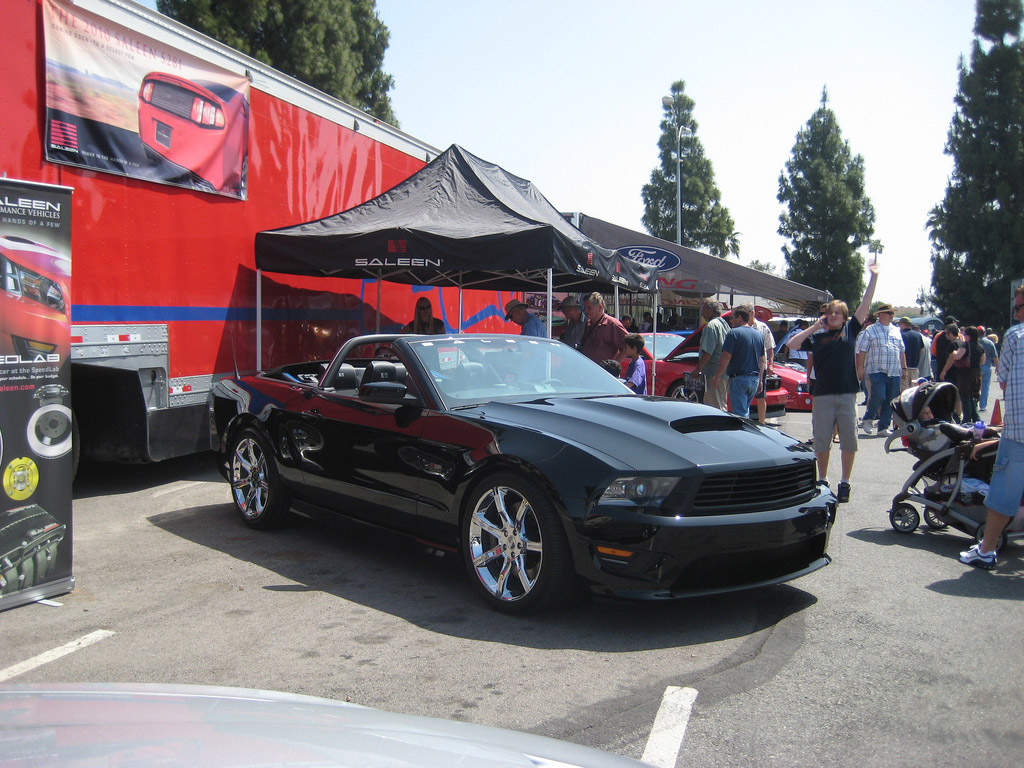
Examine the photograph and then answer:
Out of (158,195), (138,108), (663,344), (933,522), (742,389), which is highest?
(138,108)

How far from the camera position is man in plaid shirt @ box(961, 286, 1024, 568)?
496cm

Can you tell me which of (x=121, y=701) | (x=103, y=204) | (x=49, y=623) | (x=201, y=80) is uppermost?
(x=201, y=80)

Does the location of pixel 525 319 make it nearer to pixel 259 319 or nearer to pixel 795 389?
pixel 259 319

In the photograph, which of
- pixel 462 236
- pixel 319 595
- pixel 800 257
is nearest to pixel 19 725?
pixel 319 595

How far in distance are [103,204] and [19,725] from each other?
20.0 ft

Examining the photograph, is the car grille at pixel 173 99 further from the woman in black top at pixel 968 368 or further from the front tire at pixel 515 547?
the woman in black top at pixel 968 368

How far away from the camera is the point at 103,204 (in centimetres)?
679

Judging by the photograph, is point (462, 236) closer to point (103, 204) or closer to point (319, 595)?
point (103, 204)

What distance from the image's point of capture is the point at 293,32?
25531 millimetres

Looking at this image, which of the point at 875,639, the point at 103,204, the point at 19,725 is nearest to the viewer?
the point at 19,725

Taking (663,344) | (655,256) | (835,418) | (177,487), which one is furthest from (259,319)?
(655,256)

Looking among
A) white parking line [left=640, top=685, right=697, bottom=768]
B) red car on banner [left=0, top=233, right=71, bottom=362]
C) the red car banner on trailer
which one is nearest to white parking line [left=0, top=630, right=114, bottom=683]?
red car on banner [left=0, top=233, right=71, bottom=362]

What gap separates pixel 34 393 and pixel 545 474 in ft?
8.95

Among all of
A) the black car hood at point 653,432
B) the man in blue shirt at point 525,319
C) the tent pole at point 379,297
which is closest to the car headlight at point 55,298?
the black car hood at point 653,432
